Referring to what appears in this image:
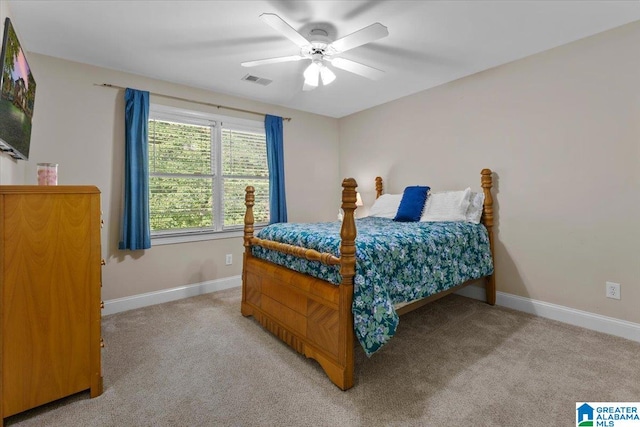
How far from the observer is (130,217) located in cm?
293

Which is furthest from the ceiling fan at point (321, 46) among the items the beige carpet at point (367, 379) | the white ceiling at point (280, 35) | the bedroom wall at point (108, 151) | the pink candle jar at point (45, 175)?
the beige carpet at point (367, 379)

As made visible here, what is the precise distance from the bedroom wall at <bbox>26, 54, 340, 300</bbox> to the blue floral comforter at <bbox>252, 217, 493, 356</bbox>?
1.15 meters

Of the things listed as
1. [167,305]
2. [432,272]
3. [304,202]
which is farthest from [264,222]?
[432,272]

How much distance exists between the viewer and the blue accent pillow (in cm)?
321

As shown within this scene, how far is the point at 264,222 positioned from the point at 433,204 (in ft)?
7.07

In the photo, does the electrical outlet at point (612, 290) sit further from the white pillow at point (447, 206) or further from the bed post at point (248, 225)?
the bed post at point (248, 225)

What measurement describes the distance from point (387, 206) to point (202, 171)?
2275mm

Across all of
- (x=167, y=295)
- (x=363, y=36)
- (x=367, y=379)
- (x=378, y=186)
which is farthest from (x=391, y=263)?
(x=167, y=295)

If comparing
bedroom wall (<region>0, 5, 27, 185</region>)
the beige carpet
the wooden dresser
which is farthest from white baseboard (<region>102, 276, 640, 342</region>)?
the wooden dresser

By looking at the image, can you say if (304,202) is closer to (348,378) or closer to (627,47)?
(348,378)

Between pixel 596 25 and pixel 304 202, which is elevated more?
pixel 596 25

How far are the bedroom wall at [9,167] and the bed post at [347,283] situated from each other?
2.18 m

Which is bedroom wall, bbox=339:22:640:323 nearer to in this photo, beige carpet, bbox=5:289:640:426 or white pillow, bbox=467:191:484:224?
white pillow, bbox=467:191:484:224

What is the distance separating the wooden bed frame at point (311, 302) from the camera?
5.64ft
